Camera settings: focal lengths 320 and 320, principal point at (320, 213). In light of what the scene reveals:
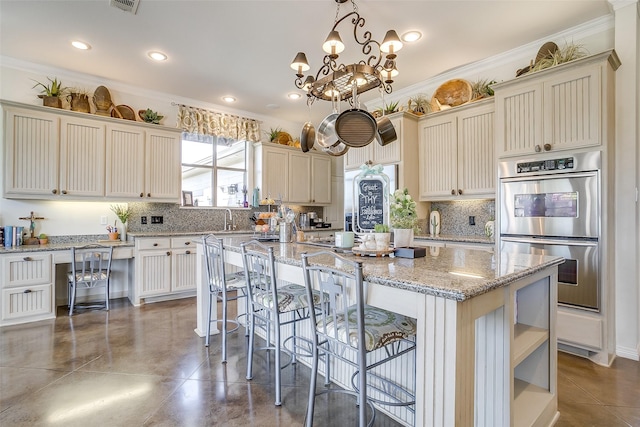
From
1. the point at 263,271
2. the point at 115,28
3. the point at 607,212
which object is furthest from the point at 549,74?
the point at 115,28

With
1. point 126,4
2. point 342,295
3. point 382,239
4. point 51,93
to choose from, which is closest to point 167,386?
point 342,295

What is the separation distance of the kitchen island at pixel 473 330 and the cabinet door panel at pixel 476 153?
1787mm

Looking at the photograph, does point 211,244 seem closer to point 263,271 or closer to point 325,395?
point 263,271

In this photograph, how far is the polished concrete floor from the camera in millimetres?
1865

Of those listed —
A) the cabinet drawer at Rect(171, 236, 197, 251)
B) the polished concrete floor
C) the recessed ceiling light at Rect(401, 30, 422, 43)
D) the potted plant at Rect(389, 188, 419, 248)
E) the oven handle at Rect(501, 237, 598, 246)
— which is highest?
the recessed ceiling light at Rect(401, 30, 422, 43)

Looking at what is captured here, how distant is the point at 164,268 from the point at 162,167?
1403mm

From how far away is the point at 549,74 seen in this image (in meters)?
2.80

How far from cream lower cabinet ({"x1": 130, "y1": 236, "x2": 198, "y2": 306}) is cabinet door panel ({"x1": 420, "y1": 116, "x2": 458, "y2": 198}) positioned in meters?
3.07

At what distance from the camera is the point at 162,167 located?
14.7 feet

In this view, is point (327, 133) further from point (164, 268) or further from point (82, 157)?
point (82, 157)

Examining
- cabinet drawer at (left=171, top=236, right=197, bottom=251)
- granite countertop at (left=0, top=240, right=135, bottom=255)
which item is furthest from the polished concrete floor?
cabinet drawer at (left=171, top=236, right=197, bottom=251)

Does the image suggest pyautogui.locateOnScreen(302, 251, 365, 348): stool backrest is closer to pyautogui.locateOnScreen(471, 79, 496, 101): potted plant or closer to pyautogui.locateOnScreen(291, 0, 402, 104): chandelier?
pyautogui.locateOnScreen(291, 0, 402, 104): chandelier

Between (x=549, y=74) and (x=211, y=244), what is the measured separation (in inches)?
129

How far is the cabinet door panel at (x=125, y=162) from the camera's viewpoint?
4.07 metres
